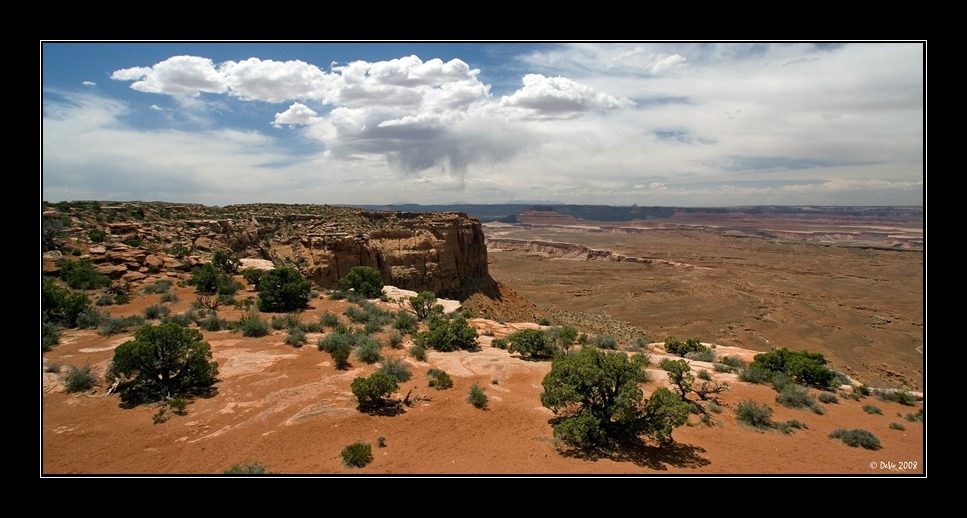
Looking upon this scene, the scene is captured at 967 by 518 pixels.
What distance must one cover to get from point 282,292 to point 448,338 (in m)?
9.18

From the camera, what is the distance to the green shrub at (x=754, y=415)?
10.2 metres

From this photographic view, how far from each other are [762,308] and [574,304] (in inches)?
959

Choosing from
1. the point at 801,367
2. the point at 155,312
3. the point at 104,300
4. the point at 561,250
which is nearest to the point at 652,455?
the point at 801,367

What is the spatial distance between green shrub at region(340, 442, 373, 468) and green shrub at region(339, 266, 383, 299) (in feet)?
61.0

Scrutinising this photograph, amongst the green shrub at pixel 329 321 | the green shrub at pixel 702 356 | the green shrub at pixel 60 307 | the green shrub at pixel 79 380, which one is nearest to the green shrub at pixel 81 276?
the green shrub at pixel 60 307

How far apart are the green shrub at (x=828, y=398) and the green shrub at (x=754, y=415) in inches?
125

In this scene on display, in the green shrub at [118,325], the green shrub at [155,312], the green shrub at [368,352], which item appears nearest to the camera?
the green shrub at [368,352]

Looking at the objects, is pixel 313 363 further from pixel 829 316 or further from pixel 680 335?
pixel 829 316

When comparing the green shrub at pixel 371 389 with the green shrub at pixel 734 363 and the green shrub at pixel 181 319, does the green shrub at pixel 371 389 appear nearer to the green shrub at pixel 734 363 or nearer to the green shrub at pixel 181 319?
the green shrub at pixel 181 319

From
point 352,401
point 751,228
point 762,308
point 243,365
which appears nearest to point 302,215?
point 243,365

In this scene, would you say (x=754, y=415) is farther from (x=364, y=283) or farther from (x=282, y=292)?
(x=364, y=283)

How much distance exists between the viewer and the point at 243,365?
40.1 ft

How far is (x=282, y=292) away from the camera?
19.7 meters

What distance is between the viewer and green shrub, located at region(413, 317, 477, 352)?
51.2 feet
